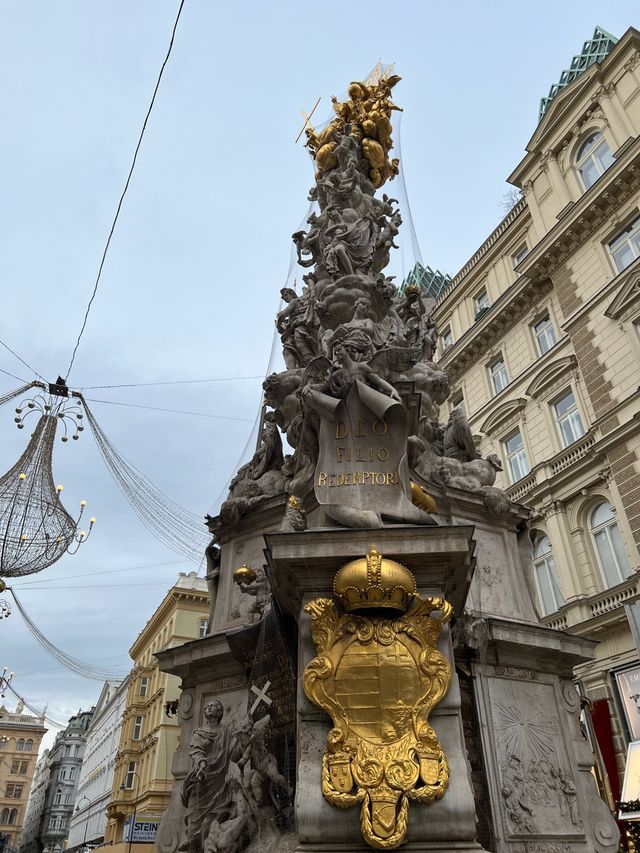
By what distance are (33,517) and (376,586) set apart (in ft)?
29.7

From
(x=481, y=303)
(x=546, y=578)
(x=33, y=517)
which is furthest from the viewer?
(x=481, y=303)

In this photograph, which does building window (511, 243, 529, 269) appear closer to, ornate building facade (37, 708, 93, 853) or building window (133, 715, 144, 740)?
building window (133, 715, 144, 740)

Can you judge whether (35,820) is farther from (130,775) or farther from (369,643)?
(369,643)

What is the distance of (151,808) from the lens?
31094 millimetres

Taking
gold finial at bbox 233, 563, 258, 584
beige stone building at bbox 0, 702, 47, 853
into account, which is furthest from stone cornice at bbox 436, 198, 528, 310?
beige stone building at bbox 0, 702, 47, 853

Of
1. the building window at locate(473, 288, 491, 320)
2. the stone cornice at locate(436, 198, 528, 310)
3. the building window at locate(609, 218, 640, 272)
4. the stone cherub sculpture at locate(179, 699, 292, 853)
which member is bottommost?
the stone cherub sculpture at locate(179, 699, 292, 853)

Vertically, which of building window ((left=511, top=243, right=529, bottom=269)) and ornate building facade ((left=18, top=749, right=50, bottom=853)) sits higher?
building window ((left=511, top=243, right=529, bottom=269))

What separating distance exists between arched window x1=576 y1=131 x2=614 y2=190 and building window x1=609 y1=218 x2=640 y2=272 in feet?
8.48

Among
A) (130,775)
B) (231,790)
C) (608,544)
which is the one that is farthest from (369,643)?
(130,775)

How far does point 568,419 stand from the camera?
20438 mm

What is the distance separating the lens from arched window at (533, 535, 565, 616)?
18.9 meters

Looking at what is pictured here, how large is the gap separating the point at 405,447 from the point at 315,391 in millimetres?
996

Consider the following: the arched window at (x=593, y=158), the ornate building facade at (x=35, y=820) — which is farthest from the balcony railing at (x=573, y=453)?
the ornate building facade at (x=35, y=820)

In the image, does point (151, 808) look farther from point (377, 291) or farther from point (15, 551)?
point (377, 291)
